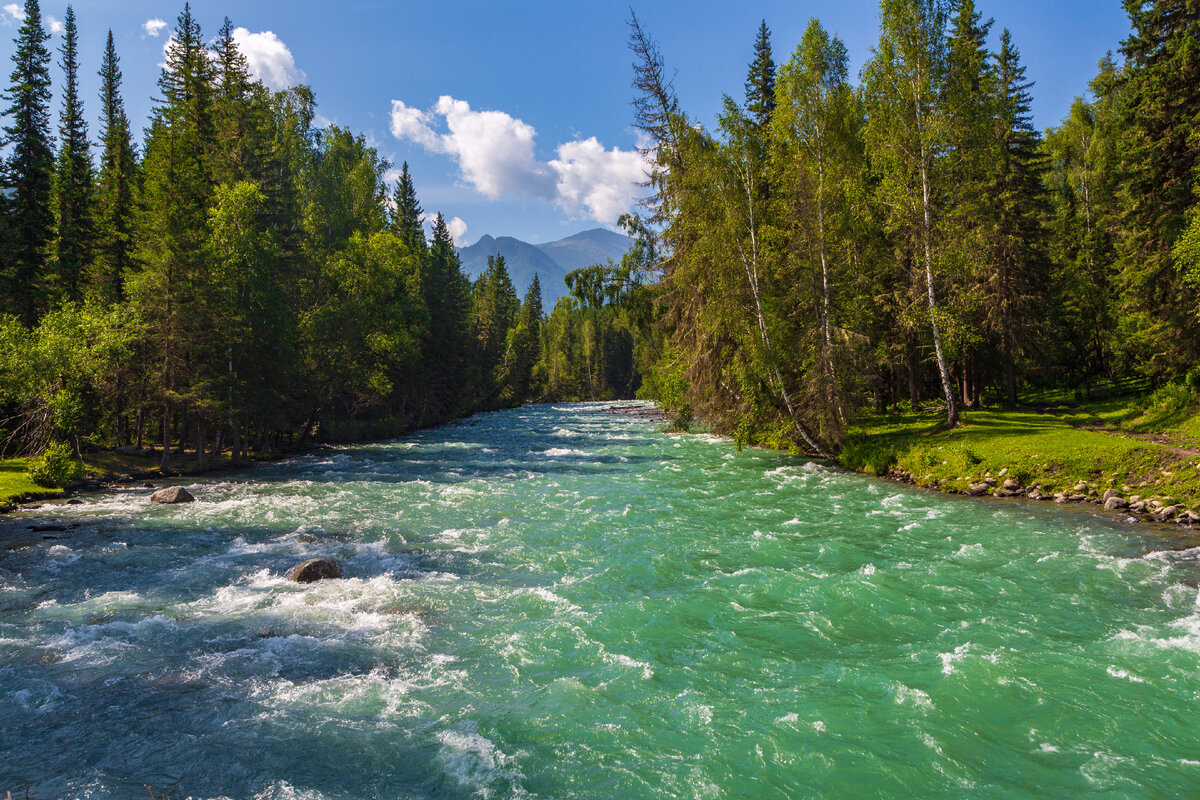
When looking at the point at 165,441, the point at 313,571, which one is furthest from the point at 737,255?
the point at 165,441

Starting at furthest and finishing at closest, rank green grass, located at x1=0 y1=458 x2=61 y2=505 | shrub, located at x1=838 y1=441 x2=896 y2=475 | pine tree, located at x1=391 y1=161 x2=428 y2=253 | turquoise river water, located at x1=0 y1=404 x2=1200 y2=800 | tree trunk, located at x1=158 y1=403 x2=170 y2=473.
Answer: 1. pine tree, located at x1=391 y1=161 x2=428 y2=253
2. tree trunk, located at x1=158 y1=403 x2=170 y2=473
3. shrub, located at x1=838 y1=441 x2=896 y2=475
4. green grass, located at x1=0 y1=458 x2=61 y2=505
5. turquoise river water, located at x1=0 y1=404 x2=1200 y2=800

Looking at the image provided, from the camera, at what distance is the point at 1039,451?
68.0 feet

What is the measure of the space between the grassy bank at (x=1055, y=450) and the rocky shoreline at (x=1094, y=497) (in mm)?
68

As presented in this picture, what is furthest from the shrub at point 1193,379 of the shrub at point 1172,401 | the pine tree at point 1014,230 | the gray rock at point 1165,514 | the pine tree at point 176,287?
the pine tree at point 176,287

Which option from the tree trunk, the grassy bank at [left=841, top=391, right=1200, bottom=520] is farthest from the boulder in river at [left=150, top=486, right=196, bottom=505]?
the grassy bank at [left=841, top=391, right=1200, bottom=520]

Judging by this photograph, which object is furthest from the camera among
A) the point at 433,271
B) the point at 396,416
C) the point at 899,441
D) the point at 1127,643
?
the point at 433,271

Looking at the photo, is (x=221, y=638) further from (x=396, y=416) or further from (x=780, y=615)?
(x=396, y=416)

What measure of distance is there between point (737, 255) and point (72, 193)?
4375 cm

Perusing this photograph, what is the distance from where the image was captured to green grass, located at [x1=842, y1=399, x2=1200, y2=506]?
58.7ft

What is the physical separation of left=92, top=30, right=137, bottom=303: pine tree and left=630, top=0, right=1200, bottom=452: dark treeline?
30.4m

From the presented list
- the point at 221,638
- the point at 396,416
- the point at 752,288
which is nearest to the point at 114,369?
the point at 221,638

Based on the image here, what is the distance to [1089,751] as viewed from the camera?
22.5 ft

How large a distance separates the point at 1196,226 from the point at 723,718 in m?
26.6

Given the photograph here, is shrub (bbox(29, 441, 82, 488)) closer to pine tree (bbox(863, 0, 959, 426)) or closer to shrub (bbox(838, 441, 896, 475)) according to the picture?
shrub (bbox(838, 441, 896, 475))
